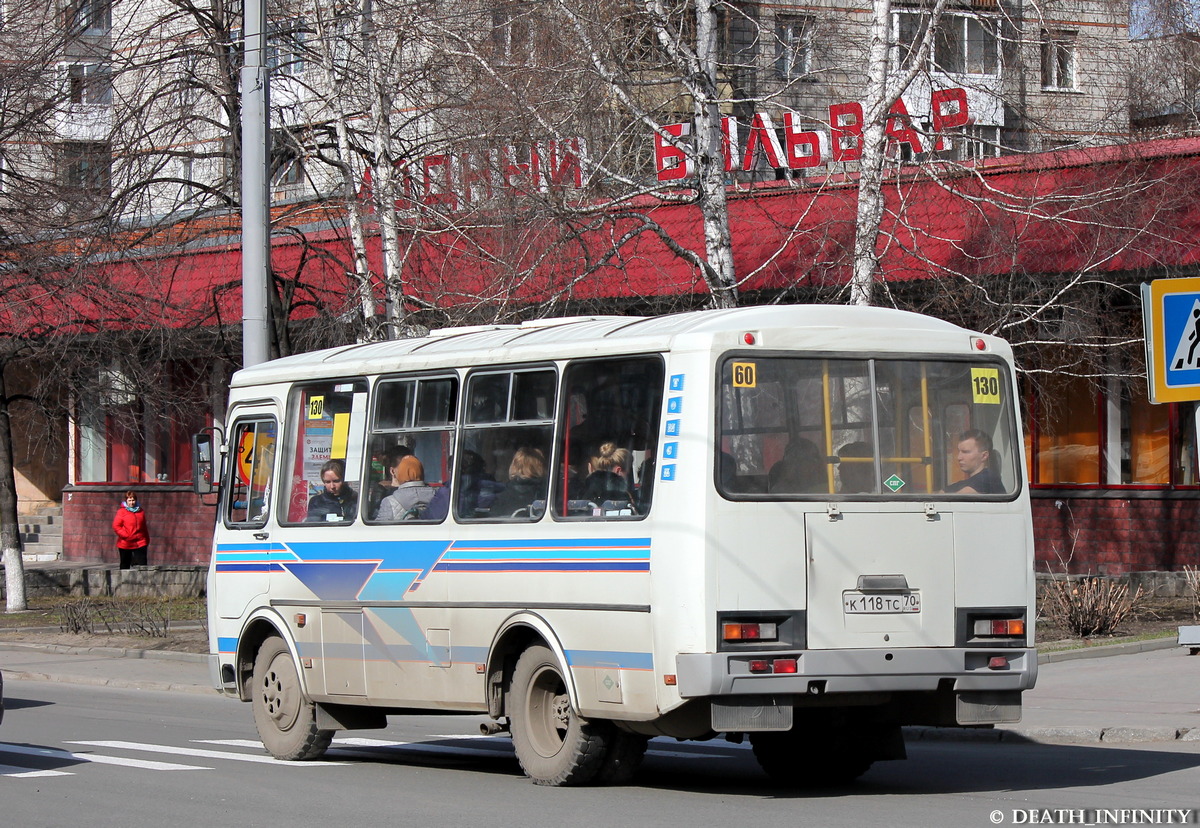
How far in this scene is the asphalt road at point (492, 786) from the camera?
9.36 m

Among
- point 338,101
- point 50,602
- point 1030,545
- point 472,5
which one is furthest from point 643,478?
point 50,602

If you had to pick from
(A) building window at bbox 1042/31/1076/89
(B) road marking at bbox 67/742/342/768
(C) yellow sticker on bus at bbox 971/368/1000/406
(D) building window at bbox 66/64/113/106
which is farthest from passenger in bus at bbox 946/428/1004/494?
(D) building window at bbox 66/64/113/106

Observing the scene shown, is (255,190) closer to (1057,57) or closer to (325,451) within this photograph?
(325,451)

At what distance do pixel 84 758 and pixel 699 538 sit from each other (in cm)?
575

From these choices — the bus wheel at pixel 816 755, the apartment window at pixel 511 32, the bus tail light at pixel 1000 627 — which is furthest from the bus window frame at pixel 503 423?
the apartment window at pixel 511 32

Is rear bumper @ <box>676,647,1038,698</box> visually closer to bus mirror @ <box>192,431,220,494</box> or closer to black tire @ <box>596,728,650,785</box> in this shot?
black tire @ <box>596,728,650,785</box>

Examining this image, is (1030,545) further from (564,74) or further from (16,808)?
(564,74)

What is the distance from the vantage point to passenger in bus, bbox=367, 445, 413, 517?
11.9m

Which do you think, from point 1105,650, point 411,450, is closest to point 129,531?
point 1105,650

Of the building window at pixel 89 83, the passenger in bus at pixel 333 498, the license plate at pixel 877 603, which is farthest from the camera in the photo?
the building window at pixel 89 83

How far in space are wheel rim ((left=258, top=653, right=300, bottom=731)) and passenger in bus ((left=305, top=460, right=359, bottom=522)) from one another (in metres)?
1.20

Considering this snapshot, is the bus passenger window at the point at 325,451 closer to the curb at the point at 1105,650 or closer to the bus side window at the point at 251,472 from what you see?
the bus side window at the point at 251,472

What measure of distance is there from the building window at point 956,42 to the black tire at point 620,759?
33.9ft

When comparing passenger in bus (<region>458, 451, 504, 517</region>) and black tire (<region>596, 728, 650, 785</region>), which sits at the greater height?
passenger in bus (<region>458, 451, 504, 517</region>)
